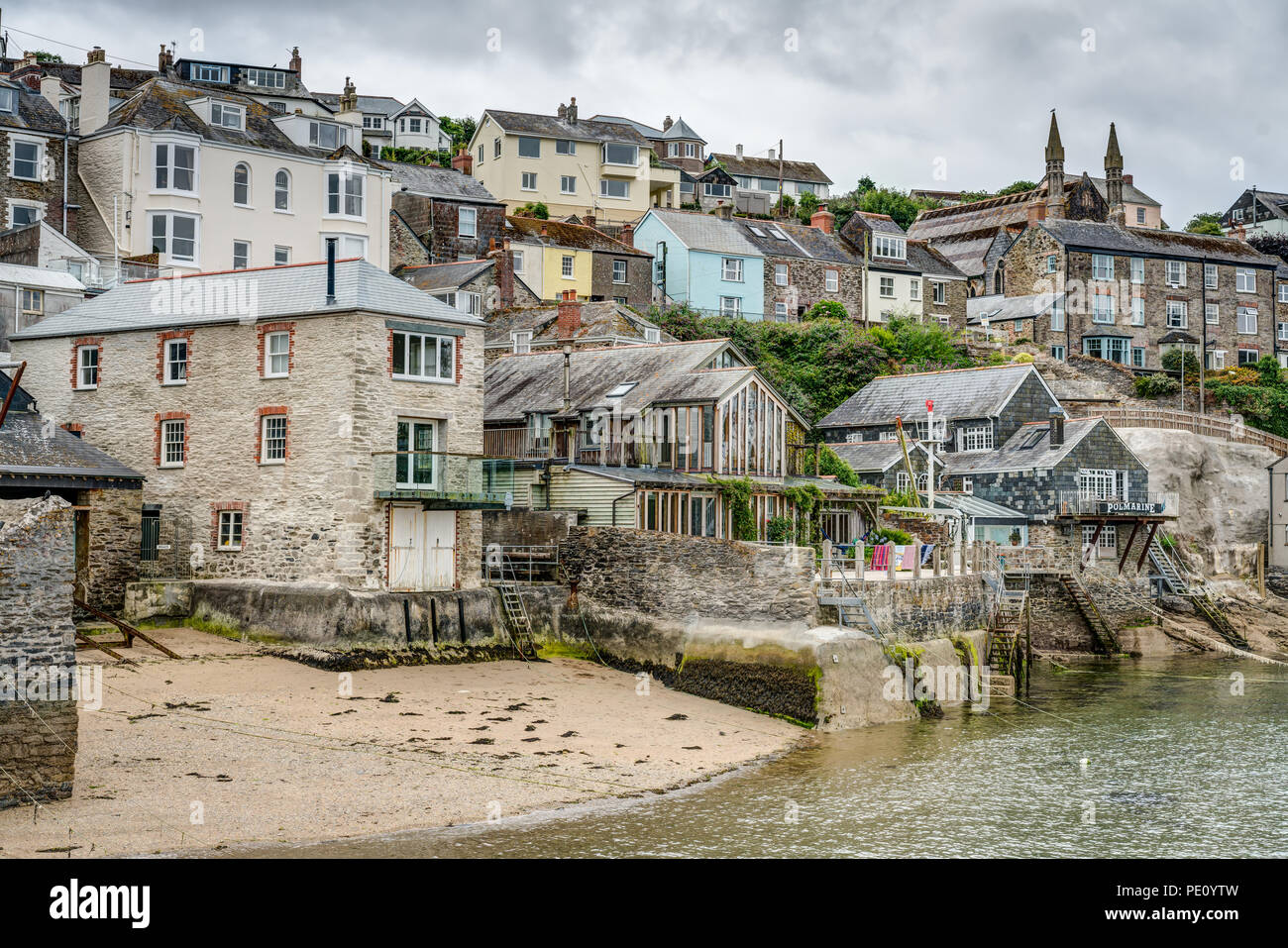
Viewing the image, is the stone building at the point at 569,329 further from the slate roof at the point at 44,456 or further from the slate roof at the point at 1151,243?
the slate roof at the point at 1151,243

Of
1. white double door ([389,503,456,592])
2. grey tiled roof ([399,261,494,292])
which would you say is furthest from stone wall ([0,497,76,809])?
grey tiled roof ([399,261,494,292])

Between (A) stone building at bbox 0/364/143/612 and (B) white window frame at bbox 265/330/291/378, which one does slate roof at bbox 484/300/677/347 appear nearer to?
(B) white window frame at bbox 265/330/291/378

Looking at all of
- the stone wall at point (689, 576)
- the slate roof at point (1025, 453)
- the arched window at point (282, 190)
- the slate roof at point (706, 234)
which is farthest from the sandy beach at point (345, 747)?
the slate roof at point (706, 234)

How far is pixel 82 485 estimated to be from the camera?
31422 millimetres

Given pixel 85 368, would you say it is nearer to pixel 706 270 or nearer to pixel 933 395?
pixel 933 395

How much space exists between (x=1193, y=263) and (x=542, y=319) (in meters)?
45.4

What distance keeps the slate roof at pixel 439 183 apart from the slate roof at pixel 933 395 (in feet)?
71.8

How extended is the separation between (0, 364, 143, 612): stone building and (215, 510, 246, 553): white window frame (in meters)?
2.20

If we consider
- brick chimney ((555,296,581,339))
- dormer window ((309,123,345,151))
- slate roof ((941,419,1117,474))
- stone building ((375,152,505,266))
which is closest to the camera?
slate roof ((941,419,1117,474))

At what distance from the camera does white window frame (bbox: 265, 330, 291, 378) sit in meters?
33.3

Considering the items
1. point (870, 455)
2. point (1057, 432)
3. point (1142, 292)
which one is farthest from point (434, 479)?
point (1142, 292)

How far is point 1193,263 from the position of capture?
270 feet

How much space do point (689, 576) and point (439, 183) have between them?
42100 mm

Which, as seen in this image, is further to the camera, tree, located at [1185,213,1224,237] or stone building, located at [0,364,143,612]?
tree, located at [1185,213,1224,237]
